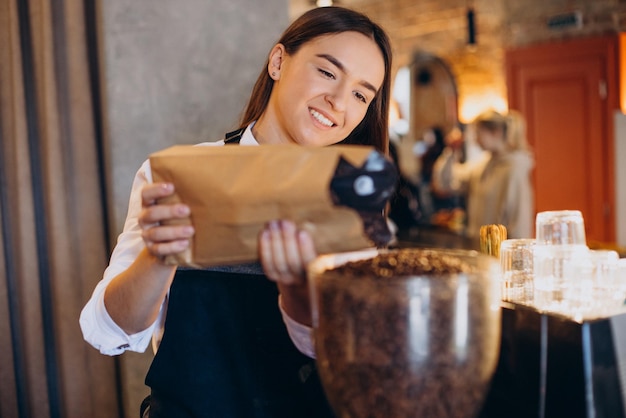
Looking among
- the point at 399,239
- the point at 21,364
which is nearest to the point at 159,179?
the point at 21,364

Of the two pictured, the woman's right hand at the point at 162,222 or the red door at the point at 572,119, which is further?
the red door at the point at 572,119

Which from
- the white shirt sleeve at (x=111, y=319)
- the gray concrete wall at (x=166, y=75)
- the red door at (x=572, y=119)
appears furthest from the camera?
the red door at (x=572, y=119)

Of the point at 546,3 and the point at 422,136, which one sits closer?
the point at 546,3

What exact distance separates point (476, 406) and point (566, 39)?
5191 millimetres

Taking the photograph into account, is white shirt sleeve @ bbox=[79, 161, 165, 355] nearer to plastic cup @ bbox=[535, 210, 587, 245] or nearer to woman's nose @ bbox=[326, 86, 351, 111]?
woman's nose @ bbox=[326, 86, 351, 111]

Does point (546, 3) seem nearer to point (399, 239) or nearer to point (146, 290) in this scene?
point (399, 239)

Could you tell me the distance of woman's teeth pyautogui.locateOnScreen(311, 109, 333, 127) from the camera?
1.06 m

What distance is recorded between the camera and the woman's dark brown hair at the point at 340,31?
3.61 ft

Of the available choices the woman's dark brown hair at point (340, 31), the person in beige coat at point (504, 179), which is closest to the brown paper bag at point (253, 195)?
the woman's dark brown hair at point (340, 31)

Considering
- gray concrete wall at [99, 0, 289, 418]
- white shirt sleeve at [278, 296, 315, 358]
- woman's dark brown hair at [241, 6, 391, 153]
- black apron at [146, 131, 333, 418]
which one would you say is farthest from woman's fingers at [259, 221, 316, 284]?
gray concrete wall at [99, 0, 289, 418]

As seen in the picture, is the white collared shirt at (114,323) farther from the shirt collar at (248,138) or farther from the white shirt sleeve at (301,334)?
the shirt collar at (248,138)

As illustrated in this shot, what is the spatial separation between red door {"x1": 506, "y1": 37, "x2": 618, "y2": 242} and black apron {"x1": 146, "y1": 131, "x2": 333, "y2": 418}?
4628 millimetres

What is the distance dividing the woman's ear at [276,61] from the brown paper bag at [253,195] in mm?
587

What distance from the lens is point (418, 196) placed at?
5.54 m
